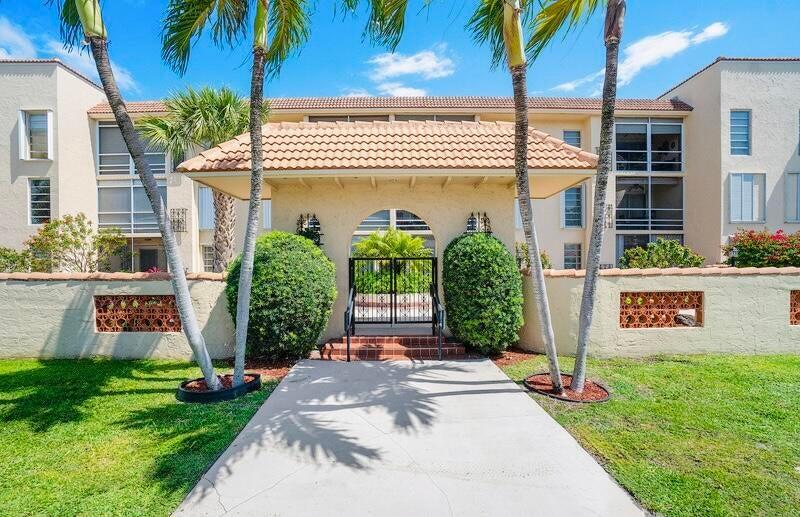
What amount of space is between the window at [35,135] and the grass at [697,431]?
2400 cm

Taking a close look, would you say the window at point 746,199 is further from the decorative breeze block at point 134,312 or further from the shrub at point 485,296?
the decorative breeze block at point 134,312

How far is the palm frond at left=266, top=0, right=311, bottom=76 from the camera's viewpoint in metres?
6.50

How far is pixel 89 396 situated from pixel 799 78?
104 ft

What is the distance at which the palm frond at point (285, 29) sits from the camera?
256 inches

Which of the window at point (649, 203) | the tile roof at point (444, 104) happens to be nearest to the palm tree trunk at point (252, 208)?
the tile roof at point (444, 104)

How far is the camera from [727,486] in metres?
3.54

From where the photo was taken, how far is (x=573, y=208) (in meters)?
21.3

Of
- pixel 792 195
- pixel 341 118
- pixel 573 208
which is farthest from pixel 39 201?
pixel 792 195

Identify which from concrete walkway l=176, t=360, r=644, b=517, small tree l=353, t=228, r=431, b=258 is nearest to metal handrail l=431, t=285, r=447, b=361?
concrete walkway l=176, t=360, r=644, b=517

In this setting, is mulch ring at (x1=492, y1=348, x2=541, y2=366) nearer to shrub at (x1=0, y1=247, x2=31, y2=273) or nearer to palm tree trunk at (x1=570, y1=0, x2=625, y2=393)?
palm tree trunk at (x1=570, y1=0, x2=625, y2=393)

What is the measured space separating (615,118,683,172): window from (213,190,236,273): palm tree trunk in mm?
21108

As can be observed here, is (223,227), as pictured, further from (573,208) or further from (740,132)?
(740,132)

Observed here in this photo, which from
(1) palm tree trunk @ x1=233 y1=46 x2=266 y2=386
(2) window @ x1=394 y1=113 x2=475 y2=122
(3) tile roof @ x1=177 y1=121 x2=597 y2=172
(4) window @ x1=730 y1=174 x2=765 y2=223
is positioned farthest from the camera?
(2) window @ x1=394 y1=113 x2=475 y2=122

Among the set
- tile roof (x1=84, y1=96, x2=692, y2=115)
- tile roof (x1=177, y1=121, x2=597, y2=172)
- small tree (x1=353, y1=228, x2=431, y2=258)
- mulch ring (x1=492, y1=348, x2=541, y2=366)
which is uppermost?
tile roof (x1=84, y1=96, x2=692, y2=115)
